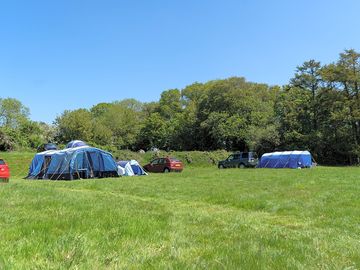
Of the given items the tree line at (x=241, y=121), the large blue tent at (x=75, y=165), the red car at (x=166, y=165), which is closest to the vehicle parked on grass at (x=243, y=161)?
the red car at (x=166, y=165)

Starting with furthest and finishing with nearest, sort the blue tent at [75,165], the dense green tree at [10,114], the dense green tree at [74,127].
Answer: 1. the dense green tree at [10,114]
2. the dense green tree at [74,127]
3. the blue tent at [75,165]

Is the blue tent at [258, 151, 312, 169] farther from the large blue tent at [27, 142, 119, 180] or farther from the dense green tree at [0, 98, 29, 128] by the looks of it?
the dense green tree at [0, 98, 29, 128]

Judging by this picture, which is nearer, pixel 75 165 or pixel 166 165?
pixel 75 165

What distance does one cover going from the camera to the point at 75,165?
26109mm

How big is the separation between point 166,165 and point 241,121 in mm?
24235

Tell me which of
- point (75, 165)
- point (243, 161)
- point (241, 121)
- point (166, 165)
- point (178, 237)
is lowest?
point (178, 237)

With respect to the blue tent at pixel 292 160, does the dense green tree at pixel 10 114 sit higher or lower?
higher

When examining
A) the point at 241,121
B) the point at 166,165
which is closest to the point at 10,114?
the point at 241,121

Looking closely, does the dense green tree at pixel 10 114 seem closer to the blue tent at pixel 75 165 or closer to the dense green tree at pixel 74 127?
the dense green tree at pixel 74 127

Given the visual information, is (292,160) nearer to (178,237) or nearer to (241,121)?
(241,121)

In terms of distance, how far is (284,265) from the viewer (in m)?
4.47

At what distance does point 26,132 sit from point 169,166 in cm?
4054

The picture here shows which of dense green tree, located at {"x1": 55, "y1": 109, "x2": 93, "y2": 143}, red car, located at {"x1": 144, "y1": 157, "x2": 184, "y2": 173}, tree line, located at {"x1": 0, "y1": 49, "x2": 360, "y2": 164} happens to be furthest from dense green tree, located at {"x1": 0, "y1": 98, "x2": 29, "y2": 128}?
red car, located at {"x1": 144, "y1": 157, "x2": 184, "y2": 173}

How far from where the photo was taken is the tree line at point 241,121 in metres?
47.8
